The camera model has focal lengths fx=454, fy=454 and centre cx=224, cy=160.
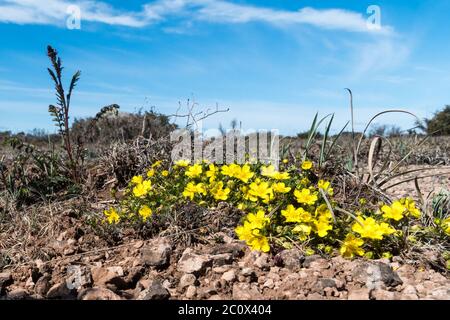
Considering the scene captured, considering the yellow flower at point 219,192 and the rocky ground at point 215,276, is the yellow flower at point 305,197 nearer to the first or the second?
the rocky ground at point 215,276

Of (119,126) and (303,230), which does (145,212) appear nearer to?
(303,230)

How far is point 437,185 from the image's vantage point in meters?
5.02

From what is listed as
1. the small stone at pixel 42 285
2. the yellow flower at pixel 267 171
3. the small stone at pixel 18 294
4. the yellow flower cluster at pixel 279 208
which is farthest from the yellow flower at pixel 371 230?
the small stone at pixel 18 294

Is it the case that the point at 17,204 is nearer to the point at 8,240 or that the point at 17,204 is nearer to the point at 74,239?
the point at 8,240

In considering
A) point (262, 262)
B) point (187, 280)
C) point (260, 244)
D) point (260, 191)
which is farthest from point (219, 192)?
point (187, 280)

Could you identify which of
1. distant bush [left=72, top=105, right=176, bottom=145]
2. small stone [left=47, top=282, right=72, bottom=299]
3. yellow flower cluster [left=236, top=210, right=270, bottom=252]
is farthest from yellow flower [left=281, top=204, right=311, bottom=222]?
distant bush [left=72, top=105, right=176, bottom=145]

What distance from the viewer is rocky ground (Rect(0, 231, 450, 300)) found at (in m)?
2.44

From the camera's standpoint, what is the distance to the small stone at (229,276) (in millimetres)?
2557

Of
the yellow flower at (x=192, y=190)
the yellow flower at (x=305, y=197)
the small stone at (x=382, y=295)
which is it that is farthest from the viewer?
the yellow flower at (x=192, y=190)

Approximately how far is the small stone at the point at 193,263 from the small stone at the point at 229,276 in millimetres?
141

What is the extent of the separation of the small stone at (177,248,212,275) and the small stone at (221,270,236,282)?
0.46 ft

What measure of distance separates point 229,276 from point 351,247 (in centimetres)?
75

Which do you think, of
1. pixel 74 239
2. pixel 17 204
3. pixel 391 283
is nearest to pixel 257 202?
pixel 391 283
